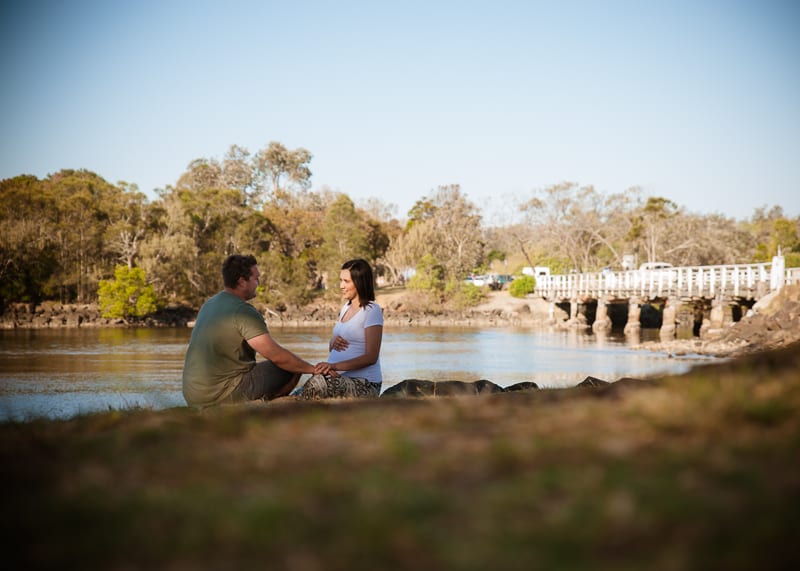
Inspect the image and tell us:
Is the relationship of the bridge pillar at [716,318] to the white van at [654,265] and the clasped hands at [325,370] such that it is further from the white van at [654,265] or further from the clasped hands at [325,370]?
the clasped hands at [325,370]

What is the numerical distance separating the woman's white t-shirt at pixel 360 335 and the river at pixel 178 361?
4550 mm

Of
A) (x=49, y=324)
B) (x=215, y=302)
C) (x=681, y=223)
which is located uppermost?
(x=681, y=223)

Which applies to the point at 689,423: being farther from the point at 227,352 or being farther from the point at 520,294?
the point at 520,294

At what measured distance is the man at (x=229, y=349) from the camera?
20.8 ft

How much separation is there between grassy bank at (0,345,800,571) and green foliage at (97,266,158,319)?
4656cm

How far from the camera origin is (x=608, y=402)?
3.53m

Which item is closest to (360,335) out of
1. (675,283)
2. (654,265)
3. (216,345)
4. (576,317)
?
(216,345)

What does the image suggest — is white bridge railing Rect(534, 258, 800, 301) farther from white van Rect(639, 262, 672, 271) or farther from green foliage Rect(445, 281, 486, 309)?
green foliage Rect(445, 281, 486, 309)

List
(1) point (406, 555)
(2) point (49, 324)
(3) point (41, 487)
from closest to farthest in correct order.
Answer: (1) point (406, 555) → (3) point (41, 487) → (2) point (49, 324)

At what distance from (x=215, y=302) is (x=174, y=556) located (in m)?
4.36

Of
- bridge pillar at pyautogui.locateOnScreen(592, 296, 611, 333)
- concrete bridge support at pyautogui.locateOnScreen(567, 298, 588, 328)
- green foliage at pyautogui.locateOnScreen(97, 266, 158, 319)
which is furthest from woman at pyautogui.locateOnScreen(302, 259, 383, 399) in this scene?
concrete bridge support at pyautogui.locateOnScreen(567, 298, 588, 328)

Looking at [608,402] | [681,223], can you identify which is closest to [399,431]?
[608,402]

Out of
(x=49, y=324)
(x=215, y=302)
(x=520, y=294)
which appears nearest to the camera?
(x=215, y=302)

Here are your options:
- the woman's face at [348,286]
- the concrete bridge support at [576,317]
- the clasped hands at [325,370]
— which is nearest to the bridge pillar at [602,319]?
the concrete bridge support at [576,317]
